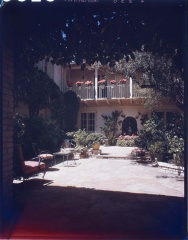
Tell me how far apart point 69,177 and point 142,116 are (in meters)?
10.8

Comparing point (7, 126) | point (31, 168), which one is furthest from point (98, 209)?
point (31, 168)

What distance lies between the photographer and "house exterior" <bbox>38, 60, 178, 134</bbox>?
15.9m

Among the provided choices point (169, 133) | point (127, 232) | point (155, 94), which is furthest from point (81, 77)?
point (127, 232)

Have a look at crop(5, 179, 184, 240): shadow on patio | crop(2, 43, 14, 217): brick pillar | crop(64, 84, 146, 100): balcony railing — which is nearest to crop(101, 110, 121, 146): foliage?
crop(64, 84, 146, 100): balcony railing

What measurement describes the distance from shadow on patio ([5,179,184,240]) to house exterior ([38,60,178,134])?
1145 cm

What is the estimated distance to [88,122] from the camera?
17594mm

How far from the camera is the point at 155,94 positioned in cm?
1289

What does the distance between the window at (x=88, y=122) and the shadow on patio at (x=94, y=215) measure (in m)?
12.5

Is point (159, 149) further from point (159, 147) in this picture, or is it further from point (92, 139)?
point (92, 139)

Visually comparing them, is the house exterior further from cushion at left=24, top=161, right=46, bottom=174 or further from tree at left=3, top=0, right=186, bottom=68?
tree at left=3, top=0, right=186, bottom=68

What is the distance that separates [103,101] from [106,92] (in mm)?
730

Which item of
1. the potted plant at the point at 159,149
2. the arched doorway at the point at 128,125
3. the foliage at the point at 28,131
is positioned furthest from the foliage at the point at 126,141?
the foliage at the point at 28,131

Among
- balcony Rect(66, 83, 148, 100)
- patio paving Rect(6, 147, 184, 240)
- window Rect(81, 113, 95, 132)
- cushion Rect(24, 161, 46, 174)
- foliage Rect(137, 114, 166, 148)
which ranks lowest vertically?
patio paving Rect(6, 147, 184, 240)

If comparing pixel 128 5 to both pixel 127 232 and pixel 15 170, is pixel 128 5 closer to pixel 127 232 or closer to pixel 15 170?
pixel 127 232
